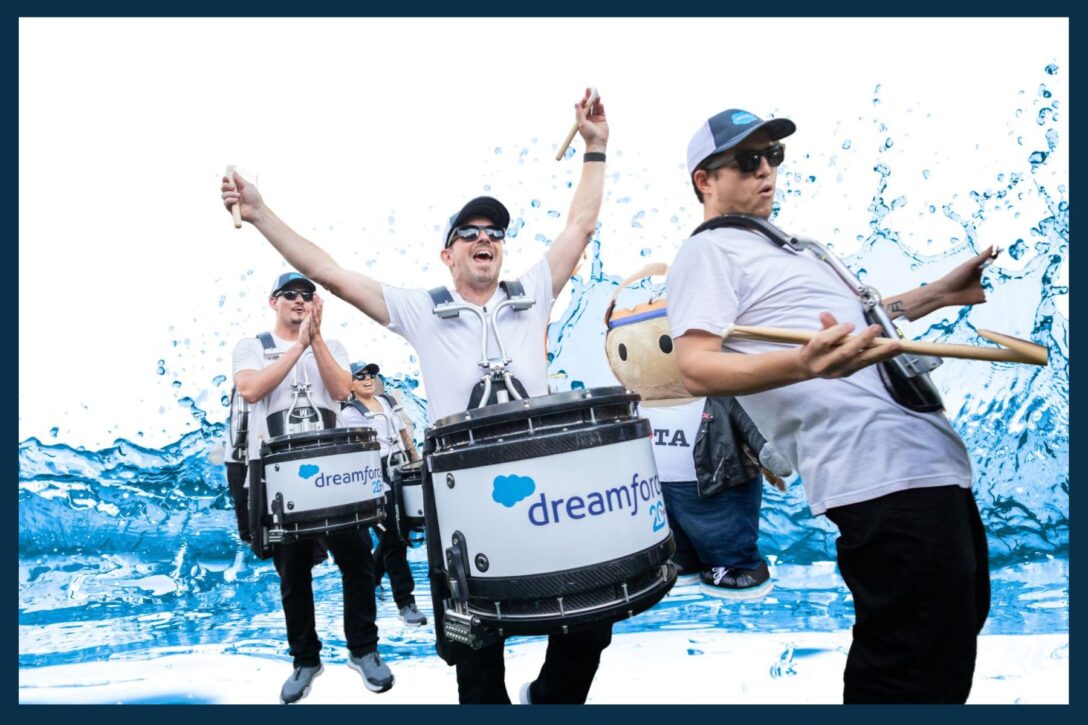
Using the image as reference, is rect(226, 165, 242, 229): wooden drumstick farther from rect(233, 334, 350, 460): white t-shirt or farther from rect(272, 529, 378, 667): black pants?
rect(272, 529, 378, 667): black pants

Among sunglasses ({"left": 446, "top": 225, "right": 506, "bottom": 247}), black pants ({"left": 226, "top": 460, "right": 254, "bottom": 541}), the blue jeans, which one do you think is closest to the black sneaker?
the blue jeans

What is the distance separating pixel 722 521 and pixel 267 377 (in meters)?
2.70

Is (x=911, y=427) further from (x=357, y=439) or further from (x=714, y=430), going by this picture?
(x=357, y=439)

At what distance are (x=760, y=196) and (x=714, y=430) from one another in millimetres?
2054

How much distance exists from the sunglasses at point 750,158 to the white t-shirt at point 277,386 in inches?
117

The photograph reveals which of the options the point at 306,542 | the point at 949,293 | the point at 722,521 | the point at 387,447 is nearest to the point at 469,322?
the point at 949,293

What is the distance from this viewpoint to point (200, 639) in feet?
18.0

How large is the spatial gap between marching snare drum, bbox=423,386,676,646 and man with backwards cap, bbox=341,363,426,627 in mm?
3503

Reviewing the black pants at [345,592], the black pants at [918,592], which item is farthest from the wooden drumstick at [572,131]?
the black pants at [345,592]

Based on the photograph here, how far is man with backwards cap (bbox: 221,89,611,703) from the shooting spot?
9.62 feet

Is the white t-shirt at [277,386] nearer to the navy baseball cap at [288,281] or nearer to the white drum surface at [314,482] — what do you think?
the navy baseball cap at [288,281]

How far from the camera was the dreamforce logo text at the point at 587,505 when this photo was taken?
2.29m

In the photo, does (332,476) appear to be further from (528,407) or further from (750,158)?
(750,158)

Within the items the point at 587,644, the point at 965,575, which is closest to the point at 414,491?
the point at 587,644
